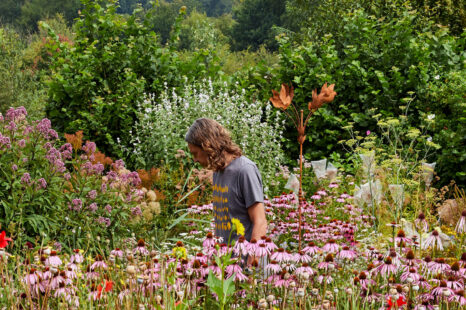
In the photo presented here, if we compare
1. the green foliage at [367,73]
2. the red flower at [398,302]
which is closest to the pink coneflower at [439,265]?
the red flower at [398,302]

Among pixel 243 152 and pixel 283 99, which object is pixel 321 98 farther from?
pixel 243 152

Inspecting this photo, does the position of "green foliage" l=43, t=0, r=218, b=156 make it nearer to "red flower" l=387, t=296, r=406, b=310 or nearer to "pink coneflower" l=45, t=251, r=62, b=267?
"pink coneflower" l=45, t=251, r=62, b=267

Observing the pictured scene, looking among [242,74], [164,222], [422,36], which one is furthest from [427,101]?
[164,222]

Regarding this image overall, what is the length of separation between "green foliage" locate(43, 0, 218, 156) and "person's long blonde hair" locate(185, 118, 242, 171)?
12.3 feet

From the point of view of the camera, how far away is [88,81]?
662 centimetres

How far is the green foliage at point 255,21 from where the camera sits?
1430 inches

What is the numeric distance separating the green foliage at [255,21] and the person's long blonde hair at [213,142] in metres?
33.8

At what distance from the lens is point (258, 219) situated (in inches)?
110

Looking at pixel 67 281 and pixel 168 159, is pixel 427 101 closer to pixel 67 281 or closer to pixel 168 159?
pixel 168 159

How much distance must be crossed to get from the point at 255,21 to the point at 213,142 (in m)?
36.7

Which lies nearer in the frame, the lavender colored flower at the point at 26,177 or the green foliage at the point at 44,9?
the lavender colored flower at the point at 26,177

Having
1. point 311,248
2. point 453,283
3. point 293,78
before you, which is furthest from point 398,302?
point 293,78

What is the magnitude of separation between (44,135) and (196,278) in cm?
218

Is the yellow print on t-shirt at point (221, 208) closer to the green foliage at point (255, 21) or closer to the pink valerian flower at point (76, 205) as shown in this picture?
the pink valerian flower at point (76, 205)
